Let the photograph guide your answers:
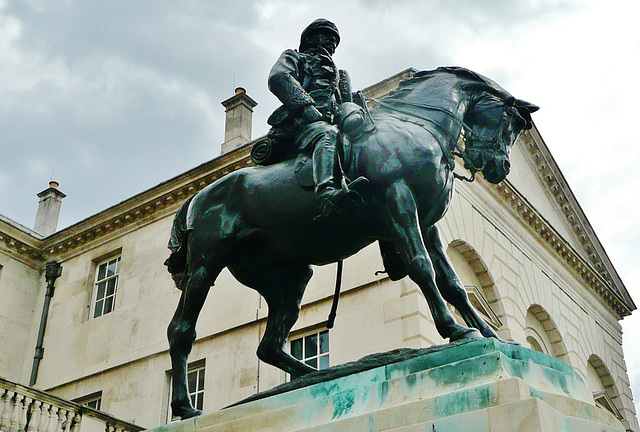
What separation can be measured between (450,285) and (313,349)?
1149cm

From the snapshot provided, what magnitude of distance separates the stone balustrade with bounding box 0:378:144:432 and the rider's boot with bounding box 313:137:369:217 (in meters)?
11.3

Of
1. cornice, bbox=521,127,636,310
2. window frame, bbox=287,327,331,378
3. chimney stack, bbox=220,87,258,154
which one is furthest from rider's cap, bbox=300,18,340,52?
cornice, bbox=521,127,636,310

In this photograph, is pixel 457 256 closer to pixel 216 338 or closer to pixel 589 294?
pixel 216 338

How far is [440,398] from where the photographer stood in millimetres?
3988

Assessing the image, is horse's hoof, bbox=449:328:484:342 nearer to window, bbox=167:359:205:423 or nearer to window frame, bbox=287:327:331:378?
window frame, bbox=287:327:331:378

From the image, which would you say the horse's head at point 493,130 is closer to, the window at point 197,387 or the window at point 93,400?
the window at point 197,387

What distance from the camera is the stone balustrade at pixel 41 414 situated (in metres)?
14.6

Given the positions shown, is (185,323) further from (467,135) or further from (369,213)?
(467,135)

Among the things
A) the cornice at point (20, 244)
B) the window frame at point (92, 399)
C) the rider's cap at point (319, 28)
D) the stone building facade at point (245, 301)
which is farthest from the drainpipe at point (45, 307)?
the rider's cap at point (319, 28)

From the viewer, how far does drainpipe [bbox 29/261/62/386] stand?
2159cm

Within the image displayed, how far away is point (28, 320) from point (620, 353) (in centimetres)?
1877

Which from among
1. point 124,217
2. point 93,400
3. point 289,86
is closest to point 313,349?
point 93,400

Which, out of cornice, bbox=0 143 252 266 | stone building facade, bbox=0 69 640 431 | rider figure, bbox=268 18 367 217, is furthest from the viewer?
cornice, bbox=0 143 252 266

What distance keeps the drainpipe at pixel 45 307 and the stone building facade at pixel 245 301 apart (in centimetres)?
14
